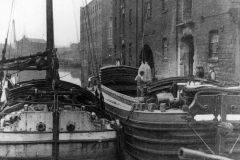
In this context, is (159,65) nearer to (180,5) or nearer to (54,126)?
(180,5)

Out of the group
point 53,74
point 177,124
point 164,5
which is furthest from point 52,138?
point 164,5

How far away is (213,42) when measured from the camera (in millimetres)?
13469

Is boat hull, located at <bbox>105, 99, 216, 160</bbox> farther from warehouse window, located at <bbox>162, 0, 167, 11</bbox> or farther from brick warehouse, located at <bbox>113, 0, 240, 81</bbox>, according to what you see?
warehouse window, located at <bbox>162, 0, 167, 11</bbox>

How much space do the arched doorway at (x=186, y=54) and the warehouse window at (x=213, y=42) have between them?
2.27 meters

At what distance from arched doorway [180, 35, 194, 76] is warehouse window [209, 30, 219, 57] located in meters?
A: 2.27

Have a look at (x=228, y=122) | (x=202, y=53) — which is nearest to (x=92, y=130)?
(x=228, y=122)

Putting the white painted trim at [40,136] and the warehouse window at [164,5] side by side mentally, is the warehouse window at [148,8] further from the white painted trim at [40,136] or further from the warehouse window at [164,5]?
the white painted trim at [40,136]

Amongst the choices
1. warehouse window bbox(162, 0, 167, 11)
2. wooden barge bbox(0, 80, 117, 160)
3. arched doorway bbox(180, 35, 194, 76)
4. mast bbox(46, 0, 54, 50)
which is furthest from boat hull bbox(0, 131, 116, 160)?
warehouse window bbox(162, 0, 167, 11)

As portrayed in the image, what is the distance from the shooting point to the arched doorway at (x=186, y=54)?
52.1 feet

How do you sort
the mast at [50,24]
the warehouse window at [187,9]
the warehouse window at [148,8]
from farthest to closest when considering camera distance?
the warehouse window at [148,8] → the warehouse window at [187,9] → the mast at [50,24]

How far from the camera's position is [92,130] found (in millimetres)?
7594

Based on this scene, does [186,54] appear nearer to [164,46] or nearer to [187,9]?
[187,9]

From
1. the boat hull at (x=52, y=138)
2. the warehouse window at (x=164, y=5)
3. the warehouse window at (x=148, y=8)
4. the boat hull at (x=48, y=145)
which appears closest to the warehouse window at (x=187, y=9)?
the warehouse window at (x=164, y=5)

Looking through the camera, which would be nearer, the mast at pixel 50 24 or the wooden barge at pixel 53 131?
the wooden barge at pixel 53 131
